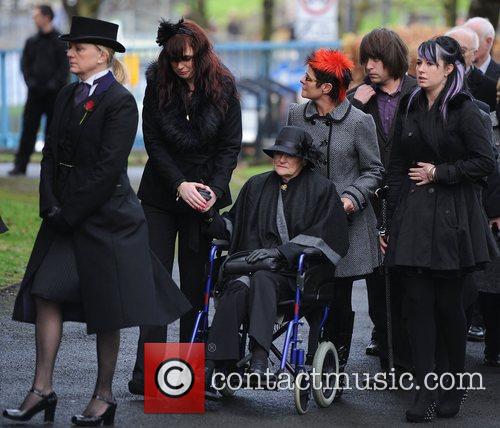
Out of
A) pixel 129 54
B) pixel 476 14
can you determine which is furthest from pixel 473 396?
pixel 129 54

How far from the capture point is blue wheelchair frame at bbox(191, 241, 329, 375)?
7191mm

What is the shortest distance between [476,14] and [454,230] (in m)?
10.8

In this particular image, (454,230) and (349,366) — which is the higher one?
(454,230)

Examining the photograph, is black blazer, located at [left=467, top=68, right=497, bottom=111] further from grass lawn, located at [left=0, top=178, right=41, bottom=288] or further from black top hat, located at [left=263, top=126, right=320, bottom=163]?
grass lawn, located at [left=0, top=178, right=41, bottom=288]

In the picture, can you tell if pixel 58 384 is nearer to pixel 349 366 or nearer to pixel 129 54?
pixel 349 366

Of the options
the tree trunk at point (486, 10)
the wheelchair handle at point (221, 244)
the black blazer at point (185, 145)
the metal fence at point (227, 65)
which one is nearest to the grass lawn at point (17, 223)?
the black blazer at point (185, 145)

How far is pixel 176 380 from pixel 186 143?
1292 millimetres

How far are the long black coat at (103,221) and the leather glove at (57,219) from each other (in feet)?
0.10

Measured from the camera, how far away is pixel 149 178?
25.3 feet

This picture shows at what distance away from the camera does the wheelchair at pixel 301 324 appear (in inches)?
284

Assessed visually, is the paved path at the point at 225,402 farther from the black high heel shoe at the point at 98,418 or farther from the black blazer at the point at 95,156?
the black blazer at the point at 95,156

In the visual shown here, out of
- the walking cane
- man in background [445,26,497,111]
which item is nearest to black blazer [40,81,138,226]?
the walking cane

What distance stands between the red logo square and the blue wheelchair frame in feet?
0.36

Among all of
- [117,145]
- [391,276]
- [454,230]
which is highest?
[117,145]
